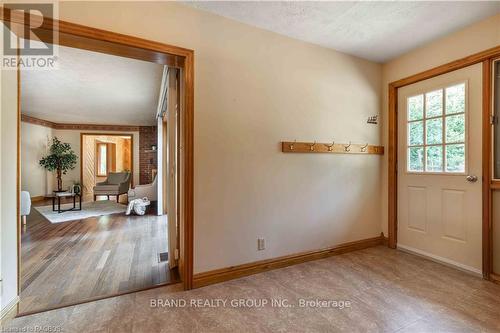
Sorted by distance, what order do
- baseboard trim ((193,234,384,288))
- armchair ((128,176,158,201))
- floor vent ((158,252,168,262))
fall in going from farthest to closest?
armchair ((128,176,158,201)), floor vent ((158,252,168,262)), baseboard trim ((193,234,384,288))

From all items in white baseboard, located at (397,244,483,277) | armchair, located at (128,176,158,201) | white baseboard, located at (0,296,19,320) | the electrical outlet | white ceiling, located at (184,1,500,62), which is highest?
white ceiling, located at (184,1,500,62)

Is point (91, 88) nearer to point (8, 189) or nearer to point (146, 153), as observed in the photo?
point (8, 189)

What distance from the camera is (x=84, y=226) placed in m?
4.21

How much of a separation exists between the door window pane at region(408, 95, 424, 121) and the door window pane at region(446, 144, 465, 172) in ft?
A: 1.66

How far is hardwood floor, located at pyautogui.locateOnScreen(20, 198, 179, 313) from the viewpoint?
2.05m

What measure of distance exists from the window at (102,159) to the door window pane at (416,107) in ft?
38.1

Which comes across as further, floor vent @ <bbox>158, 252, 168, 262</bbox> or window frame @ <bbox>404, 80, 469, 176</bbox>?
floor vent @ <bbox>158, 252, 168, 262</bbox>

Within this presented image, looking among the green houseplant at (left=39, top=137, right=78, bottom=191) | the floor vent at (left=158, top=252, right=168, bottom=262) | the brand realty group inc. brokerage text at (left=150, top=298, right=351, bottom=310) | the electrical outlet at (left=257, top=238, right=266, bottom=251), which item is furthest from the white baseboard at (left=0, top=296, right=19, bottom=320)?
the green houseplant at (left=39, top=137, right=78, bottom=191)

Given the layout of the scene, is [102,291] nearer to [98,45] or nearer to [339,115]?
[98,45]

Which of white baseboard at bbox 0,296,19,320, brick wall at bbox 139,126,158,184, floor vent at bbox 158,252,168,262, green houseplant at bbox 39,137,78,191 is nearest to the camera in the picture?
white baseboard at bbox 0,296,19,320

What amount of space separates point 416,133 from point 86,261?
4164 mm

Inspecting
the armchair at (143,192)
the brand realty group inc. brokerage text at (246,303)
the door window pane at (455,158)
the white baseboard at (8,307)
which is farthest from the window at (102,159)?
the door window pane at (455,158)

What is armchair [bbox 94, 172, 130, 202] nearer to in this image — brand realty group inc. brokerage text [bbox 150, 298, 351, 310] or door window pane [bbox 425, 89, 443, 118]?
brand realty group inc. brokerage text [bbox 150, 298, 351, 310]

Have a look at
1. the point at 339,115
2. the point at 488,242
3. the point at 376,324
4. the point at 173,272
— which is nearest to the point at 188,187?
the point at 173,272
